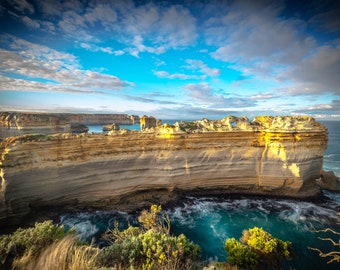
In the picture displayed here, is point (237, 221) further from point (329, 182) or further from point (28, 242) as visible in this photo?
point (329, 182)

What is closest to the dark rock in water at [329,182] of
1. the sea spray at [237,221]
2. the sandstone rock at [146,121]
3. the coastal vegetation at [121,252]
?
the sea spray at [237,221]

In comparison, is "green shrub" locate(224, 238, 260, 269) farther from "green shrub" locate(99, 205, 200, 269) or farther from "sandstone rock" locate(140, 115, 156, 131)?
"sandstone rock" locate(140, 115, 156, 131)

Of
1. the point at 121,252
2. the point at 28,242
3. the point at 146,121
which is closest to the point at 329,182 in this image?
the point at 121,252

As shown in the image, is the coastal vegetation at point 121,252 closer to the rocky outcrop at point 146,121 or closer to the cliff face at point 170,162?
the cliff face at point 170,162

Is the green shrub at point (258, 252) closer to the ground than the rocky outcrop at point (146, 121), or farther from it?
closer to the ground

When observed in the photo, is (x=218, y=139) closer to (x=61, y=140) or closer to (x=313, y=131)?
(x=313, y=131)
